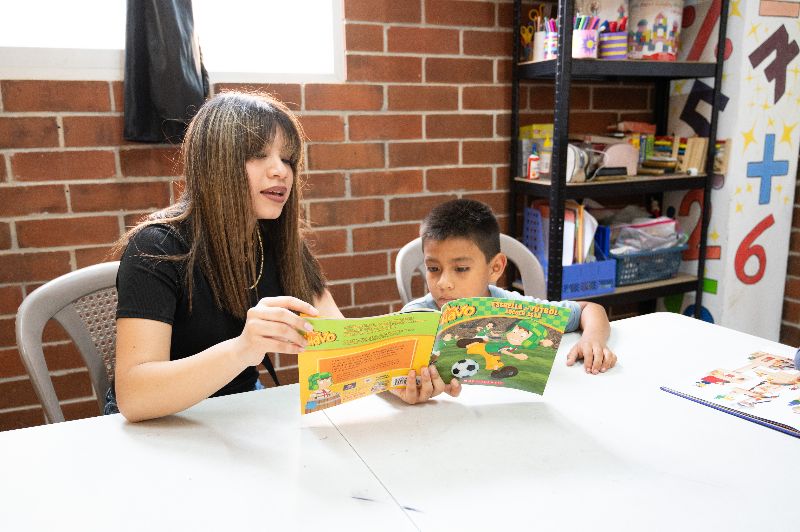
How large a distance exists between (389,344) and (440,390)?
14cm

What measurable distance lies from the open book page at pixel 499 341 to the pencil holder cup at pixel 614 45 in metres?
1.50

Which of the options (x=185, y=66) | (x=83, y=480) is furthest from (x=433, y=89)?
(x=83, y=480)

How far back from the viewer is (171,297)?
3.80ft

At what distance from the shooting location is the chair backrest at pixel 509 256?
71.9 inches

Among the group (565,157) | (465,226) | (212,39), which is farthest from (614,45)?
(212,39)

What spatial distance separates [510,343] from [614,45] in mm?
1572

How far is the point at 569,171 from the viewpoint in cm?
224

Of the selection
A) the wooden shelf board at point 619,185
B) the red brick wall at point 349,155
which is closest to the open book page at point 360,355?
the red brick wall at point 349,155

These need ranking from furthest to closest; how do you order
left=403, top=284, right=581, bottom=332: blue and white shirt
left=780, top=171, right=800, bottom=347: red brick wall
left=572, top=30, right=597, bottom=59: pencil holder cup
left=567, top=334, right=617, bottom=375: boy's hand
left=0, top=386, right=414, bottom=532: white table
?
left=780, top=171, right=800, bottom=347: red brick wall
left=572, top=30, right=597, bottom=59: pencil holder cup
left=403, top=284, right=581, bottom=332: blue and white shirt
left=567, top=334, right=617, bottom=375: boy's hand
left=0, top=386, right=414, bottom=532: white table

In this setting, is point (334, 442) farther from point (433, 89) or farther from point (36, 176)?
point (433, 89)

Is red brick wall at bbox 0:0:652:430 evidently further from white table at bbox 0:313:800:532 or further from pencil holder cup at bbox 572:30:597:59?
white table at bbox 0:313:800:532

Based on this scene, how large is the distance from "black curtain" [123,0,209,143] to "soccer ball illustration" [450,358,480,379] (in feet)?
4.26

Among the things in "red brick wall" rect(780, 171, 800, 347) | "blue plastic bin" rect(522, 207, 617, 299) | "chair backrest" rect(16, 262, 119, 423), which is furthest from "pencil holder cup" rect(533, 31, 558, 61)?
"chair backrest" rect(16, 262, 119, 423)

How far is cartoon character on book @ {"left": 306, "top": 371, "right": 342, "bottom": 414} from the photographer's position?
3.21 ft
